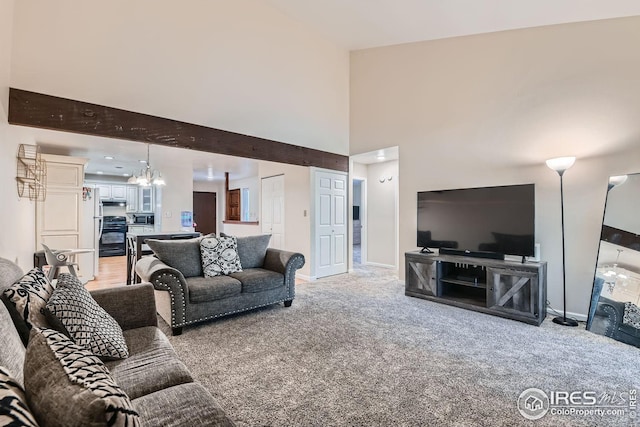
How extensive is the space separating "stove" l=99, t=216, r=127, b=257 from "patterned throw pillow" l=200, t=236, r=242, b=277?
5.57 meters

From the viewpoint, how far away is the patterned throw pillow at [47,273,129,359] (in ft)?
4.70

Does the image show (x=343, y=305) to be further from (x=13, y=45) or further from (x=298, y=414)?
(x=13, y=45)

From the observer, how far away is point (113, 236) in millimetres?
7910

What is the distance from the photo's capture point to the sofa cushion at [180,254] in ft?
11.0

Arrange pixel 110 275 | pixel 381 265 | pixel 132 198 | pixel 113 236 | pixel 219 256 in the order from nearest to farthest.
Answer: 1. pixel 219 256
2. pixel 110 275
3. pixel 381 265
4. pixel 113 236
5. pixel 132 198

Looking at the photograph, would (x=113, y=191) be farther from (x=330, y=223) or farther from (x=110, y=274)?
(x=330, y=223)

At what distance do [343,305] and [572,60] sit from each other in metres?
3.85

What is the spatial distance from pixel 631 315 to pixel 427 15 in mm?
3948

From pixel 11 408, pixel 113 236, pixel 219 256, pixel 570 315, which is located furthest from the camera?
pixel 113 236

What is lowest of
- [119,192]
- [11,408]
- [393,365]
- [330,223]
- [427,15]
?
[393,365]

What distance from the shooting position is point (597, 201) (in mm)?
3238

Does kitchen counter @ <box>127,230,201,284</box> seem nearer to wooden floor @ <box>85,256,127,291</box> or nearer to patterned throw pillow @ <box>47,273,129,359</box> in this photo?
wooden floor @ <box>85,256,127,291</box>

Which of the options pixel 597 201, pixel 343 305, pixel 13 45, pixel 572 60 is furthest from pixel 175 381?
pixel 572 60

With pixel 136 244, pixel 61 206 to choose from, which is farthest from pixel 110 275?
pixel 136 244
